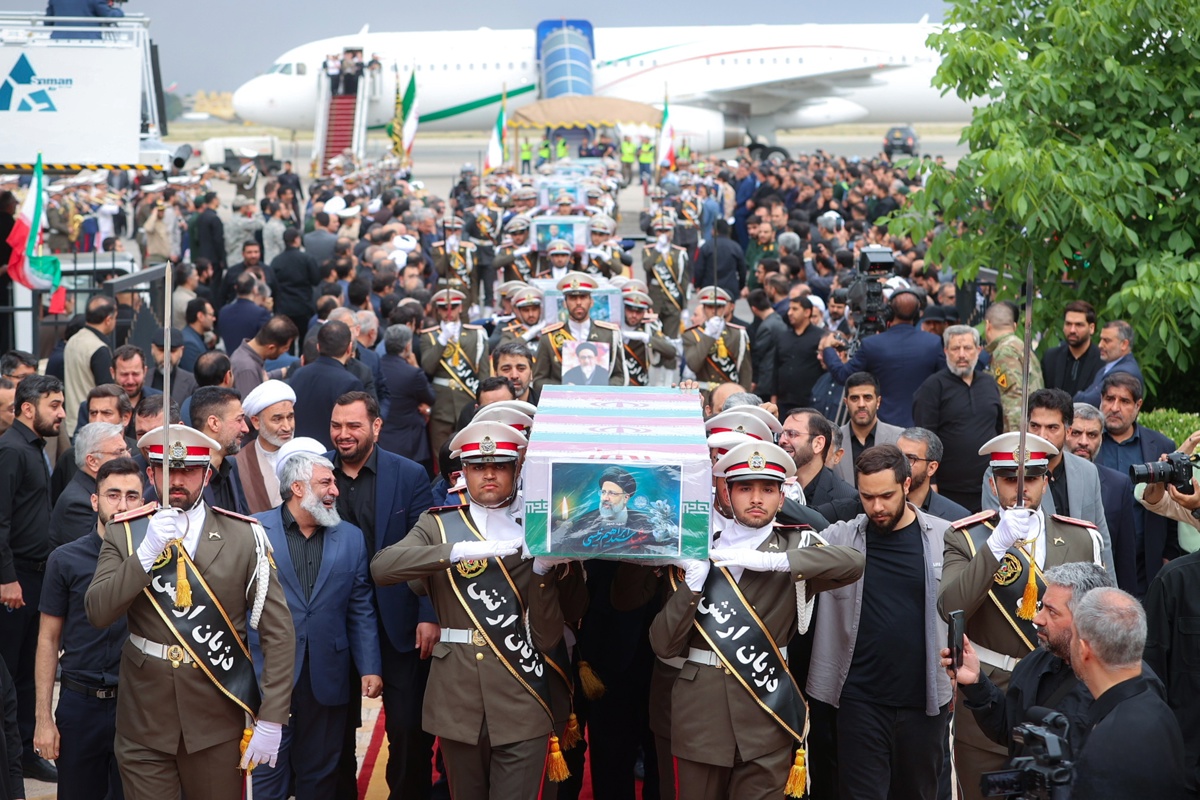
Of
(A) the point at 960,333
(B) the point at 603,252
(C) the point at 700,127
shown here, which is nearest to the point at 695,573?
(A) the point at 960,333

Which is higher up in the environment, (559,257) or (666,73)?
(666,73)

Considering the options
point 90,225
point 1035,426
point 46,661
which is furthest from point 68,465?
point 90,225

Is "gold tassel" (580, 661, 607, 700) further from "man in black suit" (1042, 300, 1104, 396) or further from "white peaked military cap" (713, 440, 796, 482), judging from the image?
"man in black suit" (1042, 300, 1104, 396)

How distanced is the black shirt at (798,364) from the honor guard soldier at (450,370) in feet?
7.77

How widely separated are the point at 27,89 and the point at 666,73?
3237 cm

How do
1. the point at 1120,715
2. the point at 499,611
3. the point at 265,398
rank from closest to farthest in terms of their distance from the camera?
the point at 1120,715 → the point at 499,611 → the point at 265,398

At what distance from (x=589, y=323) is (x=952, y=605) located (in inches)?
212

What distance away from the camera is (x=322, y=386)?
28.4ft

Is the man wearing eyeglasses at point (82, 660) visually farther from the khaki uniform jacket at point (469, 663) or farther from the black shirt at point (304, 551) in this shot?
the khaki uniform jacket at point (469, 663)

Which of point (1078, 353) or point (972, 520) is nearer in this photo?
point (972, 520)

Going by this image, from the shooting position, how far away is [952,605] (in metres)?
5.27

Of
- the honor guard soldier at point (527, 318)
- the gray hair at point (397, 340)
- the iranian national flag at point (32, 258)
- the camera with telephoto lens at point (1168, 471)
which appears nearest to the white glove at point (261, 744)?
the camera with telephoto lens at point (1168, 471)

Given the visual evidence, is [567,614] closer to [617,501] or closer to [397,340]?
[617,501]

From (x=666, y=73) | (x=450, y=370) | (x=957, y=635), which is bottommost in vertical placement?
(x=957, y=635)
